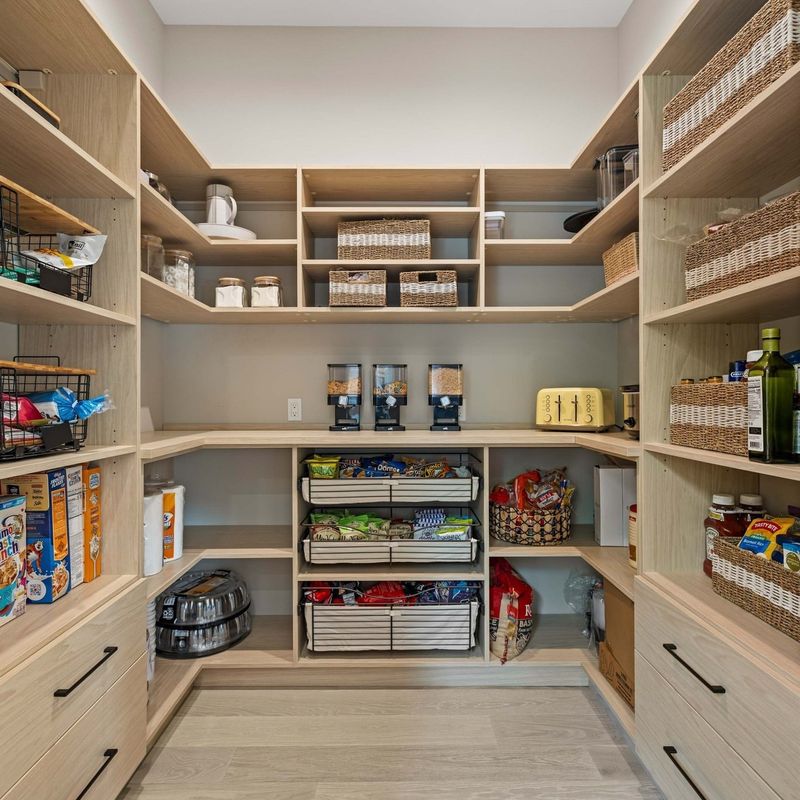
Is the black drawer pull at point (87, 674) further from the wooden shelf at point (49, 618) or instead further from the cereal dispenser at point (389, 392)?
the cereal dispenser at point (389, 392)

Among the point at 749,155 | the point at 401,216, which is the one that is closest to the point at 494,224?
the point at 401,216

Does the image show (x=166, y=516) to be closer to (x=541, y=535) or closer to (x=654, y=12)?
(x=541, y=535)

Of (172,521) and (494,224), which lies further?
(494,224)

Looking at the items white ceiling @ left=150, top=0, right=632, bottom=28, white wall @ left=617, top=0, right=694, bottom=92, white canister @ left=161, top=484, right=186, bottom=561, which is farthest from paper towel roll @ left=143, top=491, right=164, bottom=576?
white wall @ left=617, top=0, right=694, bottom=92

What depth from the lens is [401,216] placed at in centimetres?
218

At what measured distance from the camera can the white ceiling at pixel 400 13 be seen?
228 cm

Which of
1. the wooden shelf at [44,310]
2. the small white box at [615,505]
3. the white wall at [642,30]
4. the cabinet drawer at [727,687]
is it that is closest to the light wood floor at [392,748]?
the cabinet drawer at [727,687]

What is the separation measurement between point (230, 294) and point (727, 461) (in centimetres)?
187

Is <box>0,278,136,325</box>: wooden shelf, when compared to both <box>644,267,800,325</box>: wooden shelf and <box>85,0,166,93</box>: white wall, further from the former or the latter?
<box>644,267,800,325</box>: wooden shelf

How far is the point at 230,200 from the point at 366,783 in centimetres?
222

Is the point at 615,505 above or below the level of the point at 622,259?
below

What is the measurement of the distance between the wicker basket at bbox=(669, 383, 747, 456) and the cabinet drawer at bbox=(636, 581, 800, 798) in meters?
0.42

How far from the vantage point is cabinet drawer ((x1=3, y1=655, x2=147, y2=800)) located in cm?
108

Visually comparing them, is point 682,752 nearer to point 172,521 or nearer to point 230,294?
point 172,521
